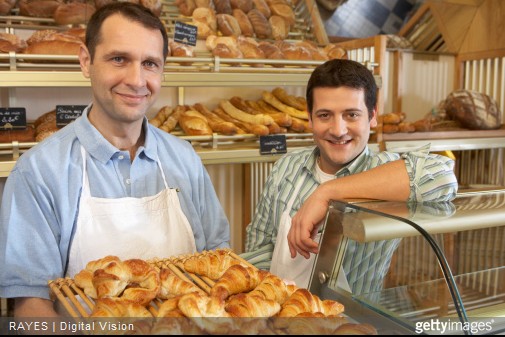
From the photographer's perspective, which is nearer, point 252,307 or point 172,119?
point 252,307

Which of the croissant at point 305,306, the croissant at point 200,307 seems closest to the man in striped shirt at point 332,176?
the croissant at point 305,306

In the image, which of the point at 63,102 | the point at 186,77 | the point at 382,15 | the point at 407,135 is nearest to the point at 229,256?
the point at 186,77

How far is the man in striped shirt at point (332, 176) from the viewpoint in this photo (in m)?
1.20

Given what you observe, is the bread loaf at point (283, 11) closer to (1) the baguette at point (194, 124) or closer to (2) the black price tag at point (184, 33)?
(2) the black price tag at point (184, 33)

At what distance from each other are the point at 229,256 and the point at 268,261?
0.68 metres

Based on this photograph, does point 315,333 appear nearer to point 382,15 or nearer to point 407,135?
point 407,135

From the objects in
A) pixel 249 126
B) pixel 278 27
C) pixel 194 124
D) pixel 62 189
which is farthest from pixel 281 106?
pixel 62 189

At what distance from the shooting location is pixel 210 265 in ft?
3.31

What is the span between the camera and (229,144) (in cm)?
262

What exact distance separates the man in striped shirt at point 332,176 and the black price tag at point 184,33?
35.6 inches

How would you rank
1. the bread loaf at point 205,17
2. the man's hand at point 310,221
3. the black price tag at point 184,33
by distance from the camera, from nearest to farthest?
the man's hand at point 310,221
the black price tag at point 184,33
the bread loaf at point 205,17

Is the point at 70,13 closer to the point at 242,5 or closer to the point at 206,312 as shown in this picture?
the point at 242,5

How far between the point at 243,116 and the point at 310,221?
1579mm

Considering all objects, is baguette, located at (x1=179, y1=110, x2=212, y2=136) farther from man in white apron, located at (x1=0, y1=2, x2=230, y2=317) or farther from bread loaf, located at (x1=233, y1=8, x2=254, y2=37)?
man in white apron, located at (x1=0, y1=2, x2=230, y2=317)
